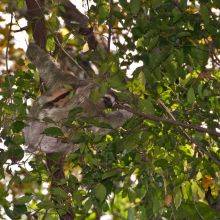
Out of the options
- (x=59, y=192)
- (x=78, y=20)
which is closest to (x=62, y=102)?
(x=59, y=192)

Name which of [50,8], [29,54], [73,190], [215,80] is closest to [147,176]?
[73,190]

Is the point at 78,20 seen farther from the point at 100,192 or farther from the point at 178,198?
the point at 178,198

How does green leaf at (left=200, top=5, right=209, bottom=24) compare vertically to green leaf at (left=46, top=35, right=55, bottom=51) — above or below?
below

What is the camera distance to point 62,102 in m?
3.02

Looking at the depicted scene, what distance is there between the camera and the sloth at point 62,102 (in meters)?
2.91

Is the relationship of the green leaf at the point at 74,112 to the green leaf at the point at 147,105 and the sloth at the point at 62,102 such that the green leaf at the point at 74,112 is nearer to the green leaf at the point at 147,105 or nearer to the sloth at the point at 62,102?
the sloth at the point at 62,102

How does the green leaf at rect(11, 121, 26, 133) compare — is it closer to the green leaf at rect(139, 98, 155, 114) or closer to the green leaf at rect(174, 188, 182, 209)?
the green leaf at rect(139, 98, 155, 114)

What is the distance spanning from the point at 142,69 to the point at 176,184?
0.74 meters

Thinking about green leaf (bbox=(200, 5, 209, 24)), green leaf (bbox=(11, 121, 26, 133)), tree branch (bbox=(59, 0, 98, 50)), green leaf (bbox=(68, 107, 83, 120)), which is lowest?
green leaf (bbox=(68, 107, 83, 120))

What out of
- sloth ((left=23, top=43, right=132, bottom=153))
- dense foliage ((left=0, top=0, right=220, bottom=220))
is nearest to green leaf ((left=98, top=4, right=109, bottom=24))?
dense foliage ((left=0, top=0, right=220, bottom=220))

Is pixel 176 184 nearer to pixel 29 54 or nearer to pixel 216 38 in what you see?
pixel 216 38

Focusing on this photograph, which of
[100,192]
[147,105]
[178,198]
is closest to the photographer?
[147,105]

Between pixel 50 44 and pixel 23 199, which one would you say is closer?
pixel 23 199

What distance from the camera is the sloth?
291 centimetres
